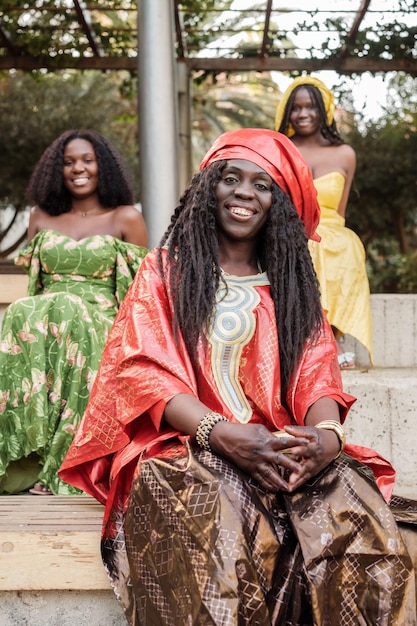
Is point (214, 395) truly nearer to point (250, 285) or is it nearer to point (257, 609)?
point (250, 285)

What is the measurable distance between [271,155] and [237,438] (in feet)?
3.44

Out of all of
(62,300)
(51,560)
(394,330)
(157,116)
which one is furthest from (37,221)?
(51,560)

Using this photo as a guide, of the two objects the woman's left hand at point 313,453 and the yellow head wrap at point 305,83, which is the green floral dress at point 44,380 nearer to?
the woman's left hand at point 313,453

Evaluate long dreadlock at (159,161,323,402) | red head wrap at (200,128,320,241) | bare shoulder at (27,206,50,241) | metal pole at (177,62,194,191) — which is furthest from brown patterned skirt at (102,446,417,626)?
metal pole at (177,62,194,191)

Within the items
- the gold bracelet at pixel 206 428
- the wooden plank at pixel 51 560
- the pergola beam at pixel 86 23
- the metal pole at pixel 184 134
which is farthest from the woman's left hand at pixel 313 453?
the metal pole at pixel 184 134

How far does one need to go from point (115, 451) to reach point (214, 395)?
1.27 feet

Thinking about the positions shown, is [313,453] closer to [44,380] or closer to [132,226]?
[44,380]

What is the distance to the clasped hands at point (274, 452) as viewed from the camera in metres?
2.57

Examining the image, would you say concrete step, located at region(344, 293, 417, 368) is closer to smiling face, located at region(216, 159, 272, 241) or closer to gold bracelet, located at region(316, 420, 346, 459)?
smiling face, located at region(216, 159, 272, 241)

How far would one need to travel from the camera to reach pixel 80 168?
16.6 ft

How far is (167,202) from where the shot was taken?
605 cm

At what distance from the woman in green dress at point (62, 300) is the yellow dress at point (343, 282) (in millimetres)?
1126

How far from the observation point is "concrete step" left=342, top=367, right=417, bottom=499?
4359mm

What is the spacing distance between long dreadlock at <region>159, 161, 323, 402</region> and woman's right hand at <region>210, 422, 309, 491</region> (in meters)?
0.43
